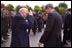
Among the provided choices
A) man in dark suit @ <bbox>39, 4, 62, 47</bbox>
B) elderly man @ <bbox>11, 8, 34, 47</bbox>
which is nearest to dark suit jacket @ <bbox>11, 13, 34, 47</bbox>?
elderly man @ <bbox>11, 8, 34, 47</bbox>

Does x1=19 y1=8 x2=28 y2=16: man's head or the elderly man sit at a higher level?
x1=19 y1=8 x2=28 y2=16: man's head

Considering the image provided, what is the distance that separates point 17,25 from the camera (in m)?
7.47

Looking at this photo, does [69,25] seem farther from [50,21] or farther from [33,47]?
[50,21]

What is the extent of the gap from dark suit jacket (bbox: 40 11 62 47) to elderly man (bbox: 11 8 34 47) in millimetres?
459

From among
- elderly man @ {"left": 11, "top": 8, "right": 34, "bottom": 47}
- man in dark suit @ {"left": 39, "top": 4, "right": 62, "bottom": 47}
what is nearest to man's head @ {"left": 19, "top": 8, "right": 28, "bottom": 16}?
elderly man @ {"left": 11, "top": 8, "right": 34, "bottom": 47}

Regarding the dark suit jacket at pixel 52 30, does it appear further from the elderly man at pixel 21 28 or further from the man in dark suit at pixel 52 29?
the elderly man at pixel 21 28

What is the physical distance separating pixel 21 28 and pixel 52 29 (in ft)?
2.53

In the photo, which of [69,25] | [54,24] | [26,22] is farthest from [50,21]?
[69,25]

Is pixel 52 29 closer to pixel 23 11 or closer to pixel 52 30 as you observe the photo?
pixel 52 30

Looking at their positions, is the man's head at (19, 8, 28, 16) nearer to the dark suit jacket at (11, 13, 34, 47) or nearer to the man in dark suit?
the dark suit jacket at (11, 13, 34, 47)

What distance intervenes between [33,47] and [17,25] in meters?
4.38

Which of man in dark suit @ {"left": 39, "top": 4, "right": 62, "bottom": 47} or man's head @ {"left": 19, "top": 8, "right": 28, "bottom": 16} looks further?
man's head @ {"left": 19, "top": 8, "right": 28, "bottom": 16}

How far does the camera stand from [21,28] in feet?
24.5

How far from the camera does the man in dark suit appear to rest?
24.3 feet
